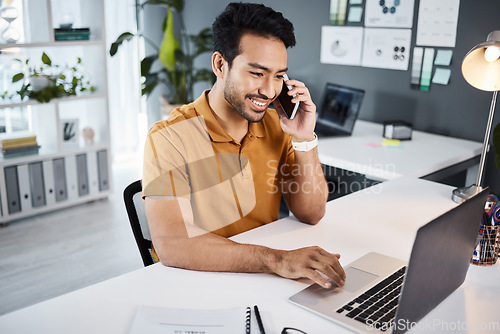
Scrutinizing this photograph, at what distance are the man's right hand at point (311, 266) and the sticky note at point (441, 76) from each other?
2052mm

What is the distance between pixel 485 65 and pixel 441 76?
1409 millimetres

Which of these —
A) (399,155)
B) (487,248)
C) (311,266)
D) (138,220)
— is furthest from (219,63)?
(399,155)

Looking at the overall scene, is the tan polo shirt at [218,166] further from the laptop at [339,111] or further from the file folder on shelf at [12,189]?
the file folder on shelf at [12,189]

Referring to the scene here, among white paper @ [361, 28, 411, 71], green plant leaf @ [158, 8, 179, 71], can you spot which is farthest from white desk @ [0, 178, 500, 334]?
green plant leaf @ [158, 8, 179, 71]

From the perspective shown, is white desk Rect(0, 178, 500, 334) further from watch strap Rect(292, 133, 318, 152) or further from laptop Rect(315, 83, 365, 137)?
laptop Rect(315, 83, 365, 137)

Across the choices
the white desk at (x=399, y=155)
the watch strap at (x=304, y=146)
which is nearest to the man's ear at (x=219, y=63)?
the watch strap at (x=304, y=146)

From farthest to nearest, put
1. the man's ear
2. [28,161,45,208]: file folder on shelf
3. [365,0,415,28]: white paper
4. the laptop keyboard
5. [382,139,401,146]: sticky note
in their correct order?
[28,161,45,208]: file folder on shelf
[365,0,415,28]: white paper
[382,139,401,146]: sticky note
the man's ear
the laptop keyboard

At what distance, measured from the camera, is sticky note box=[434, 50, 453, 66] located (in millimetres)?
2891

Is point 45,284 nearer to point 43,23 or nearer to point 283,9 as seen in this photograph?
point 43,23

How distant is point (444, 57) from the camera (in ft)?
9.56

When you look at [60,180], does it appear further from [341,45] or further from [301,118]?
[301,118]

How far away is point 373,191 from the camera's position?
1953 mm

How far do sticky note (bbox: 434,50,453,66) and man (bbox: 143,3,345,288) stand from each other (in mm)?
1611

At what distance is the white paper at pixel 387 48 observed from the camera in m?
3.08
